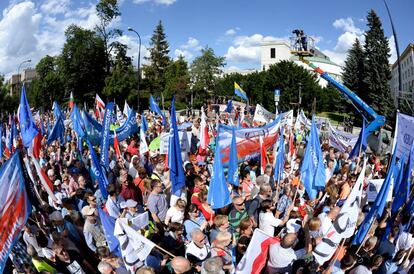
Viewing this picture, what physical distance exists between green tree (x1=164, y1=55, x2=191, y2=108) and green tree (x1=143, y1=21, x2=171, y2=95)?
5.21ft

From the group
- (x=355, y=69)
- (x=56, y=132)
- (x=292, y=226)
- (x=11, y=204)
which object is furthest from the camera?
(x=355, y=69)

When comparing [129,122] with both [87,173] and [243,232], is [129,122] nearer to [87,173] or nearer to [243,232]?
[87,173]

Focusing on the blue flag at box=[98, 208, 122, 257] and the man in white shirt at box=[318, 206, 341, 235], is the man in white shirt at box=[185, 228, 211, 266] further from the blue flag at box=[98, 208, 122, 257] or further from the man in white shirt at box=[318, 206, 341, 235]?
the man in white shirt at box=[318, 206, 341, 235]

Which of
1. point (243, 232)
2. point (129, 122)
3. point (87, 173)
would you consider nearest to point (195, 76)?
point (129, 122)

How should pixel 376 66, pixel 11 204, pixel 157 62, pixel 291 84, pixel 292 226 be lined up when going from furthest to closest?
pixel 157 62, pixel 291 84, pixel 376 66, pixel 292 226, pixel 11 204

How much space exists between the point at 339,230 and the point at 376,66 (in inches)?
1757

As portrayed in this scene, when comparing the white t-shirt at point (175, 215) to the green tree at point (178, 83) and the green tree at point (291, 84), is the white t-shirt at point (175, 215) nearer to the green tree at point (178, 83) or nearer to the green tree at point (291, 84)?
the green tree at point (291, 84)

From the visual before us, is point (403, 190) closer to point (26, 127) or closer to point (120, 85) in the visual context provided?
point (26, 127)

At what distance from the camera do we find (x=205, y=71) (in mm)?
67250

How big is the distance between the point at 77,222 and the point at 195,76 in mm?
61677

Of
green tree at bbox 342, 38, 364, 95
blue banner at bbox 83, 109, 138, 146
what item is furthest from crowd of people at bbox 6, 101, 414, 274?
green tree at bbox 342, 38, 364, 95

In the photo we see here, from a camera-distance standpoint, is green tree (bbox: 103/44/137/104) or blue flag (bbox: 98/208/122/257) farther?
green tree (bbox: 103/44/137/104)

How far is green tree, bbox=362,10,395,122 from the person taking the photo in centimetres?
4372

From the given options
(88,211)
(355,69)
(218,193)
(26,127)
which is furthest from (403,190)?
(355,69)
